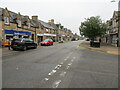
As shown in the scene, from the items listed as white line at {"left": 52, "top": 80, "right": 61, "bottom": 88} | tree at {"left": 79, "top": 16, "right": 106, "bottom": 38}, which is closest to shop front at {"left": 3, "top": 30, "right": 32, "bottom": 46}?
tree at {"left": 79, "top": 16, "right": 106, "bottom": 38}

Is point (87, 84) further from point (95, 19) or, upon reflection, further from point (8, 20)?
point (95, 19)

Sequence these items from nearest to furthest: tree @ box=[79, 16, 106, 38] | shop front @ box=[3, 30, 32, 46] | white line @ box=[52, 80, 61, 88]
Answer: white line @ box=[52, 80, 61, 88], shop front @ box=[3, 30, 32, 46], tree @ box=[79, 16, 106, 38]

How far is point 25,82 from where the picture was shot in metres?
4.23

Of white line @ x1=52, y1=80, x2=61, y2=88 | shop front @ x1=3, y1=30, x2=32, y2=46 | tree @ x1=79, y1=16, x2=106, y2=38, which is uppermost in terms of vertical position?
tree @ x1=79, y1=16, x2=106, y2=38

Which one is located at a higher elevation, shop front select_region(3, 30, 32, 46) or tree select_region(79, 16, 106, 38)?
tree select_region(79, 16, 106, 38)

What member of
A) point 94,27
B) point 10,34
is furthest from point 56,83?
point 94,27

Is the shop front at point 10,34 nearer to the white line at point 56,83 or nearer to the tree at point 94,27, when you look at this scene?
the tree at point 94,27

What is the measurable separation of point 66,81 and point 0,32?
776 inches

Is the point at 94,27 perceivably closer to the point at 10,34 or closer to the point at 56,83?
the point at 10,34

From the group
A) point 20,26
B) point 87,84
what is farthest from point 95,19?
point 87,84

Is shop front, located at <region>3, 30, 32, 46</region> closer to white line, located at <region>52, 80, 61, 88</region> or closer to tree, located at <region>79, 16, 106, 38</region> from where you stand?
tree, located at <region>79, 16, 106, 38</region>

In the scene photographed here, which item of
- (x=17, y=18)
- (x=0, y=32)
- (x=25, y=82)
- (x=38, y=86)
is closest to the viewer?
(x=38, y=86)

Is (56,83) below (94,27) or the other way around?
below

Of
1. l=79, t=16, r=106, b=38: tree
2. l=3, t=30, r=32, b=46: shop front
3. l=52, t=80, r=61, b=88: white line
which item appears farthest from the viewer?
l=79, t=16, r=106, b=38: tree
